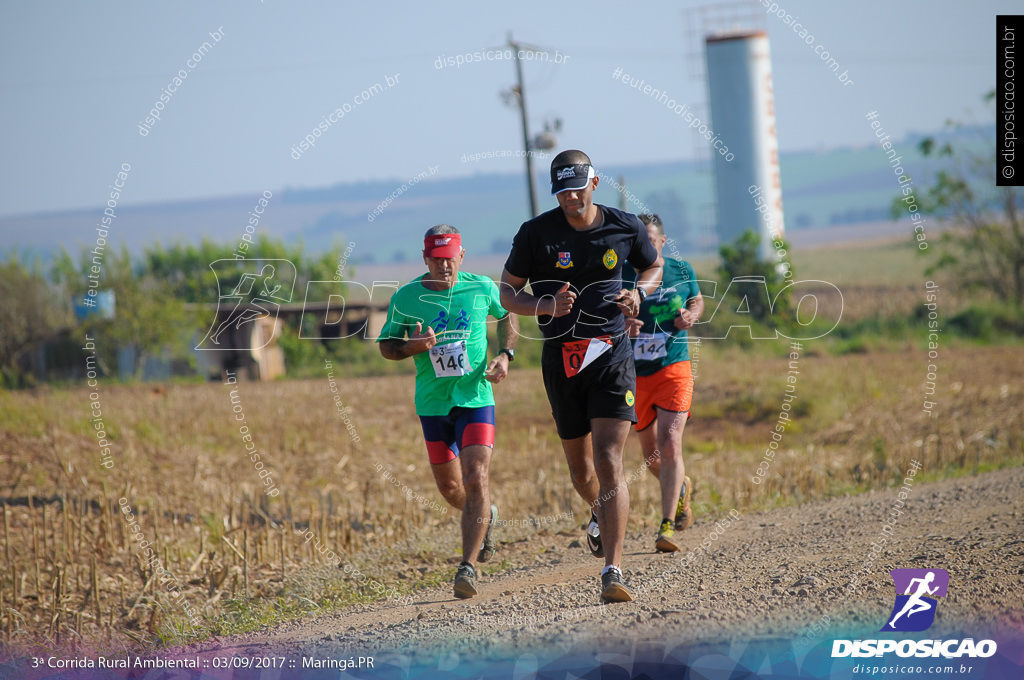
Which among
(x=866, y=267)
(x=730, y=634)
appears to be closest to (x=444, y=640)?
(x=730, y=634)

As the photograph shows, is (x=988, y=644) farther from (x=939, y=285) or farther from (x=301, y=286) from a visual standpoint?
(x=301, y=286)

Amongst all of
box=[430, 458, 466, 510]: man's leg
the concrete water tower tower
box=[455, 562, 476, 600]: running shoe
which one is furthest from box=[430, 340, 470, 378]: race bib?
the concrete water tower tower

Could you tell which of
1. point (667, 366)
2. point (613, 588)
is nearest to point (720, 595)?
point (613, 588)

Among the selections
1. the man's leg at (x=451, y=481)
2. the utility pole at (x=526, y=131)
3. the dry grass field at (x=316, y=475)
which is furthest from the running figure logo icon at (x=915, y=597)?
the utility pole at (x=526, y=131)

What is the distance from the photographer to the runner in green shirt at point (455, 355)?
583cm

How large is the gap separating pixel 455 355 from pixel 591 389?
3.23 feet

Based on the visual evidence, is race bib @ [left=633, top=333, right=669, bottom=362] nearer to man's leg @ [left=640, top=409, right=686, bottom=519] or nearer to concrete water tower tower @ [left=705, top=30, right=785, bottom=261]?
man's leg @ [left=640, top=409, right=686, bottom=519]

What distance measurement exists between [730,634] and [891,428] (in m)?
9.37

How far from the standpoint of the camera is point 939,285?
3178cm

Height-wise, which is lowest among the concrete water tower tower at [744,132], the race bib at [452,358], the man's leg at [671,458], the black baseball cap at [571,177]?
the man's leg at [671,458]

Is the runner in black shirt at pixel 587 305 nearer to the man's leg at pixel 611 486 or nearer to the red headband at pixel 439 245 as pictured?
the man's leg at pixel 611 486

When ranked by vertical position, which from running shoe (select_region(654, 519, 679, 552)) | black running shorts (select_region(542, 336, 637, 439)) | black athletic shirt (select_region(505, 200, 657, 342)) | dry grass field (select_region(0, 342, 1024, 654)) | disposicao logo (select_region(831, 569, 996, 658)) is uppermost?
black athletic shirt (select_region(505, 200, 657, 342))

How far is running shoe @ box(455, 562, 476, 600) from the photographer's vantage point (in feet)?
18.6

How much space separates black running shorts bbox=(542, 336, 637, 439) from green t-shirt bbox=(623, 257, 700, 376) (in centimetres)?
125
